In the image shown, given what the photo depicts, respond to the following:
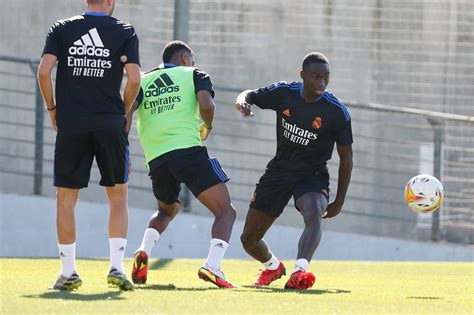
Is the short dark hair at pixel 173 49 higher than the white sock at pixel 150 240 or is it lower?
higher

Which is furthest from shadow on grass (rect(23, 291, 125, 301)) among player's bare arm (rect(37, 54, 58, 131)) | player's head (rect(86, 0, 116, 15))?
player's head (rect(86, 0, 116, 15))

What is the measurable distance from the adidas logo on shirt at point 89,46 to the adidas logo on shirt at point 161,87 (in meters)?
1.18

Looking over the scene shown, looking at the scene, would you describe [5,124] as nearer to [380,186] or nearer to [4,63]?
[4,63]

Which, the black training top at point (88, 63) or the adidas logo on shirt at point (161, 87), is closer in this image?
the black training top at point (88, 63)

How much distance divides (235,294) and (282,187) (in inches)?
68.0

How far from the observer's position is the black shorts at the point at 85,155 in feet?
24.2

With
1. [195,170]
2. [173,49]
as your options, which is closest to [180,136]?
[195,170]

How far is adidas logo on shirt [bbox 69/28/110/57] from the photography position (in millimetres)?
7336

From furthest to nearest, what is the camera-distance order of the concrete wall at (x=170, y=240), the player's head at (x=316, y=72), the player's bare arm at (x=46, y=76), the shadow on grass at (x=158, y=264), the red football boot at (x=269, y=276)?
the concrete wall at (x=170, y=240), the shadow on grass at (x=158, y=264), the red football boot at (x=269, y=276), the player's head at (x=316, y=72), the player's bare arm at (x=46, y=76)

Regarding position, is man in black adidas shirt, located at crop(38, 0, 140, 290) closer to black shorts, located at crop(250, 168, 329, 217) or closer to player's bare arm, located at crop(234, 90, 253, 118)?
player's bare arm, located at crop(234, 90, 253, 118)

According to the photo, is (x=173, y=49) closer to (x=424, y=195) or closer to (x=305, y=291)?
(x=305, y=291)

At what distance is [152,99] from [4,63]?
5814mm

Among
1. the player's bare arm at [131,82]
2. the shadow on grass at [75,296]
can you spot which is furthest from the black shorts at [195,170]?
the shadow on grass at [75,296]

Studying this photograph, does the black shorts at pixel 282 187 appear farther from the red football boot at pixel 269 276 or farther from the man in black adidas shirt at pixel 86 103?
the man in black adidas shirt at pixel 86 103
